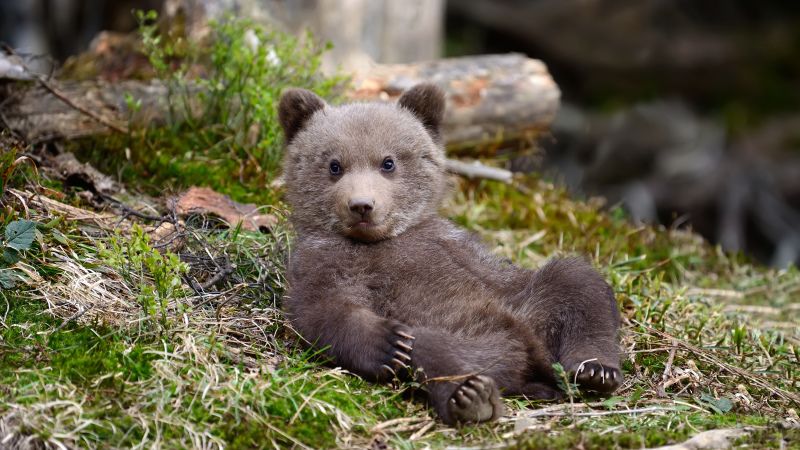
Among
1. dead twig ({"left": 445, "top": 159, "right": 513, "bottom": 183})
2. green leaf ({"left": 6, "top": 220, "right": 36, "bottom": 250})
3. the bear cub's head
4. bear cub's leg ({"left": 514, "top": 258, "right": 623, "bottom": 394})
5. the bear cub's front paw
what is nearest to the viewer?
the bear cub's front paw

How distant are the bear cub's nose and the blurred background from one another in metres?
9.05

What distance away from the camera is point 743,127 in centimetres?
1391

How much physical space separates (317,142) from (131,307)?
125cm

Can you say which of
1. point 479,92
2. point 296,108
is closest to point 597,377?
point 296,108

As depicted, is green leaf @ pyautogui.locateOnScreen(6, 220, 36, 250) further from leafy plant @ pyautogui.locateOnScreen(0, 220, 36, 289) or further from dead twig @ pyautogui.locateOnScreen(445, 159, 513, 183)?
dead twig @ pyautogui.locateOnScreen(445, 159, 513, 183)

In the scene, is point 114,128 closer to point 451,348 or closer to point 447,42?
point 451,348

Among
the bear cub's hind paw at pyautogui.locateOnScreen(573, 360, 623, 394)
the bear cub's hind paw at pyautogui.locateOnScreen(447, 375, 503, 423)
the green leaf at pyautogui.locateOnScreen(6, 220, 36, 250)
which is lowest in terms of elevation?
the bear cub's hind paw at pyautogui.locateOnScreen(573, 360, 623, 394)

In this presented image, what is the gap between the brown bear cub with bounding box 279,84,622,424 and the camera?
413 centimetres

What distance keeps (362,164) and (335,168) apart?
15 centimetres

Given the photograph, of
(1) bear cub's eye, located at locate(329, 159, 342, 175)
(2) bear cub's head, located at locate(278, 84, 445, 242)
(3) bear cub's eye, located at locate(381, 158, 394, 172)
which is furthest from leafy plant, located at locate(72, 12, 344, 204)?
(3) bear cub's eye, located at locate(381, 158, 394, 172)

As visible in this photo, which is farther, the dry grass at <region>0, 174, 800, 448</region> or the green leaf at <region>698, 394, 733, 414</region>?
the green leaf at <region>698, 394, 733, 414</region>

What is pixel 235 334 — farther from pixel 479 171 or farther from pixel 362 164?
pixel 479 171

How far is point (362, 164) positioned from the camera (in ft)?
15.7

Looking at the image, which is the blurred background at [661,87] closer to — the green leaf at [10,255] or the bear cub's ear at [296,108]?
the bear cub's ear at [296,108]
